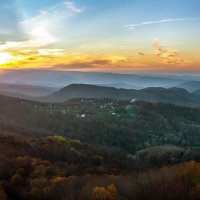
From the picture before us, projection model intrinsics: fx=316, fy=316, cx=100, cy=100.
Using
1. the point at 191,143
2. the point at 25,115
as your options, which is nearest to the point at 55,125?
the point at 25,115

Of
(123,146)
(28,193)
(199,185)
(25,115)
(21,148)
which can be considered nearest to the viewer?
(199,185)

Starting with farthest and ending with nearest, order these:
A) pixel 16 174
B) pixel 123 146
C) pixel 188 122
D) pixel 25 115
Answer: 1. pixel 188 122
2. pixel 25 115
3. pixel 123 146
4. pixel 16 174

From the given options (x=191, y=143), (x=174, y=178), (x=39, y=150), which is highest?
(x=174, y=178)

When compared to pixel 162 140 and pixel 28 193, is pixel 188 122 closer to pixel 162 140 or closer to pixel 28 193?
pixel 162 140

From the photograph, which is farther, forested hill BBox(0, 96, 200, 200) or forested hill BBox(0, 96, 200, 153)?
forested hill BBox(0, 96, 200, 153)

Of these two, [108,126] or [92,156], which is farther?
[108,126]

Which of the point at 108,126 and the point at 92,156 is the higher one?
the point at 92,156

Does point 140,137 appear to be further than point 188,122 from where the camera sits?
No

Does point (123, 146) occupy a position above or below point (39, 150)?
below

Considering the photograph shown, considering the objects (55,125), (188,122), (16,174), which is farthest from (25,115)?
(16,174)

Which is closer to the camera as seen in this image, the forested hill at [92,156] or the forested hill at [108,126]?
the forested hill at [92,156]
